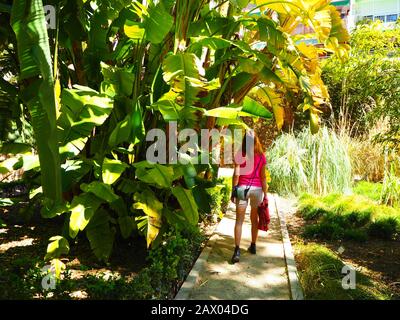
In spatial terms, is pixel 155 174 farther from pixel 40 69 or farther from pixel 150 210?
pixel 40 69

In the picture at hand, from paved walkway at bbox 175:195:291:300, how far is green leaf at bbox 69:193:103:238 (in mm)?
1089

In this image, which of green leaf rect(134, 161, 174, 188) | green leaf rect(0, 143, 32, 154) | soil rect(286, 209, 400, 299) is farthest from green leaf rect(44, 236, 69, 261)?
soil rect(286, 209, 400, 299)

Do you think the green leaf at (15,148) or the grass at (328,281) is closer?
the grass at (328,281)

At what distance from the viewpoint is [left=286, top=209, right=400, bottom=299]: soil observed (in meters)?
4.43

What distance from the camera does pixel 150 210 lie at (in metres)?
3.93

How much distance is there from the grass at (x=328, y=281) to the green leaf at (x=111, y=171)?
2.09 m

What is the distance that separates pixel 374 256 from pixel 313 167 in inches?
159

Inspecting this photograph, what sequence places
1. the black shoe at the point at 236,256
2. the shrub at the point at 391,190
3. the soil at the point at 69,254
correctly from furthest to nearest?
the shrub at the point at 391,190 < the black shoe at the point at 236,256 < the soil at the point at 69,254

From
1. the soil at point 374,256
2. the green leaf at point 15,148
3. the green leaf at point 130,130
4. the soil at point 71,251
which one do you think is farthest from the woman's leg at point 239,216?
the green leaf at point 15,148

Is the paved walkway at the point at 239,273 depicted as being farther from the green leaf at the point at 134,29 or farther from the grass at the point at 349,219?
the green leaf at the point at 134,29

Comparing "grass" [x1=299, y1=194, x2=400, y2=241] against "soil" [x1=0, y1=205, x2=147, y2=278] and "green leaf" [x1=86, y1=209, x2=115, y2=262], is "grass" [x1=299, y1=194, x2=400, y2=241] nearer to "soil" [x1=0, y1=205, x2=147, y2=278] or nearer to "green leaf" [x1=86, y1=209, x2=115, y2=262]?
"soil" [x1=0, y1=205, x2=147, y2=278]

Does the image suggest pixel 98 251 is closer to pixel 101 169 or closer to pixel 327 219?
pixel 101 169

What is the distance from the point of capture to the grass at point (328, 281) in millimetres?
3768
